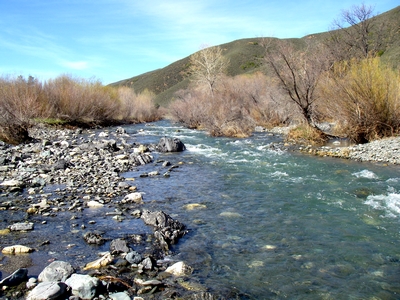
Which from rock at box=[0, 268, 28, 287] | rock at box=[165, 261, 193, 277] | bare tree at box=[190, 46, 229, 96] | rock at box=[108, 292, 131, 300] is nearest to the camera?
rock at box=[108, 292, 131, 300]

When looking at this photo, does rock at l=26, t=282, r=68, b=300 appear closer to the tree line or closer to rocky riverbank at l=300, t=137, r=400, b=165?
rocky riverbank at l=300, t=137, r=400, b=165

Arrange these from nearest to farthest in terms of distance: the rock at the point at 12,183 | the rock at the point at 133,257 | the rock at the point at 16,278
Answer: the rock at the point at 16,278
the rock at the point at 133,257
the rock at the point at 12,183

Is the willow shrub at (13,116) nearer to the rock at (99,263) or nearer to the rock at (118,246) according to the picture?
the rock at (118,246)

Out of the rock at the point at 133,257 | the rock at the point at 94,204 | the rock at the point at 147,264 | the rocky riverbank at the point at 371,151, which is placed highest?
the rock at the point at 94,204

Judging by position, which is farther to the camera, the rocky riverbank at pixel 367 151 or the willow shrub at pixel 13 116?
the willow shrub at pixel 13 116

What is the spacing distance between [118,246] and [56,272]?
1283 millimetres

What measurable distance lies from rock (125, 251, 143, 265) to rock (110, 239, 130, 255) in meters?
0.29

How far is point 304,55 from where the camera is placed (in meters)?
19.6

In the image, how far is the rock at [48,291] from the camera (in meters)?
4.09

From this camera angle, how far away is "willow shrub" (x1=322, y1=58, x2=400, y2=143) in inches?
632

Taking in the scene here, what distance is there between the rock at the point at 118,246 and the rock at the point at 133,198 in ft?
9.44

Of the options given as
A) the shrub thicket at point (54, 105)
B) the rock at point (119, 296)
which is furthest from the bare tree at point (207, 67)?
the rock at point (119, 296)

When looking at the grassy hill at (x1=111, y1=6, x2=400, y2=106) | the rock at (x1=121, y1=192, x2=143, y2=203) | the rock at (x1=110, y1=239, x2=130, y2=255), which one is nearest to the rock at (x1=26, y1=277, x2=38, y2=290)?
the rock at (x1=110, y1=239, x2=130, y2=255)

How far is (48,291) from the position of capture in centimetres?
416
